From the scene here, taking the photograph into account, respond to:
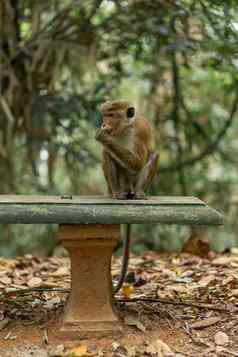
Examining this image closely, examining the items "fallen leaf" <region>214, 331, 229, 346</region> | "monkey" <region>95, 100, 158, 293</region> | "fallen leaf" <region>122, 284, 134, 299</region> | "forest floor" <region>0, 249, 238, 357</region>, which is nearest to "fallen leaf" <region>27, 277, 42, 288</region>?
"forest floor" <region>0, 249, 238, 357</region>

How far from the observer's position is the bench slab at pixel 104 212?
424cm

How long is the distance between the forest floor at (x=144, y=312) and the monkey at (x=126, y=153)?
507 mm

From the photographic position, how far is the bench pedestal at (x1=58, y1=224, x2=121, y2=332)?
4.55 meters

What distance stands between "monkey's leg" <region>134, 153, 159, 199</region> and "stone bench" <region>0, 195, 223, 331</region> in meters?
0.31

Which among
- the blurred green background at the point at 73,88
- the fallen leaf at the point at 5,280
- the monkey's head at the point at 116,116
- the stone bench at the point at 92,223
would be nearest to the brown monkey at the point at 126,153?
the monkey's head at the point at 116,116

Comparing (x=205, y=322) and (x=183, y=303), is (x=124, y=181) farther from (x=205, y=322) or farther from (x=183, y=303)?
(x=205, y=322)

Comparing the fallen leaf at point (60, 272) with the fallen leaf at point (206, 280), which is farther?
→ the fallen leaf at point (60, 272)

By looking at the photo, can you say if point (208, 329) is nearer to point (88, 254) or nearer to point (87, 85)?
point (88, 254)

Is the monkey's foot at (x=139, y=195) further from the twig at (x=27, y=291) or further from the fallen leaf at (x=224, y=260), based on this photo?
the fallen leaf at (x=224, y=260)

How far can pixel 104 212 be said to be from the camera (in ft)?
14.0

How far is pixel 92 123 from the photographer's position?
896 centimetres

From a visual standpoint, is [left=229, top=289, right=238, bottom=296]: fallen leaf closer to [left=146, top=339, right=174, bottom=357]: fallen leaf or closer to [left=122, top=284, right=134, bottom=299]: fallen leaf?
[left=122, top=284, right=134, bottom=299]: fallen leaf

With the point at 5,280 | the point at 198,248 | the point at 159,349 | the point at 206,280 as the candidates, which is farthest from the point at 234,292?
the point at 198,248

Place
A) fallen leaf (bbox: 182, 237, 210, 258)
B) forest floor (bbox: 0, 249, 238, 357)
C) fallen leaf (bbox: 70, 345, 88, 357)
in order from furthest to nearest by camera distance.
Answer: fallen leaf (bbox: 182, 237, 210, 258) → forest floor (bbox: 0, 249, 238, 357) → fallen leaf (bbox: 70, 345, 88, 357)
